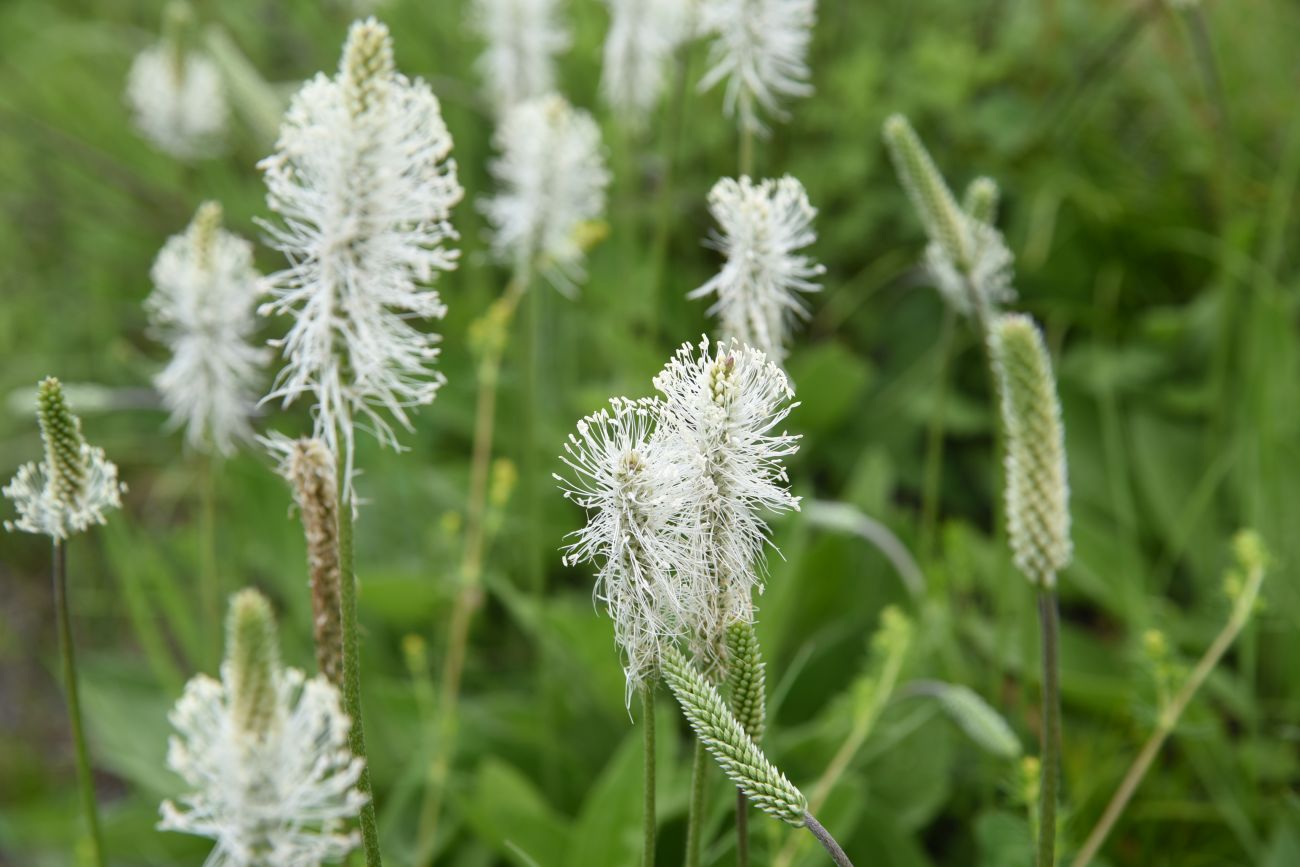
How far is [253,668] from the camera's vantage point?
0.93 metres

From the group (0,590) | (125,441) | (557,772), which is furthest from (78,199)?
(557,772)

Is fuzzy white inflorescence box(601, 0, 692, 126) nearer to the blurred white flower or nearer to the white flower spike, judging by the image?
the blurred white flower

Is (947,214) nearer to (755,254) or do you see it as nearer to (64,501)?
(755,254)

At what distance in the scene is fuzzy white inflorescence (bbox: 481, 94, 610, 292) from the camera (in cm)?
226

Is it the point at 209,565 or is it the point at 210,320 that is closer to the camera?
the point at 210,320

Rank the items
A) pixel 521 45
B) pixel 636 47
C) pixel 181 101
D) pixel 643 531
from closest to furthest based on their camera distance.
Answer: pixel 643 531 < pixel 636 47 < pixel 521 45 < pixel 181 101

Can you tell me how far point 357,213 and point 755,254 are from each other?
0.50 metres

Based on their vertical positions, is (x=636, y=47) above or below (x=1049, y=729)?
above

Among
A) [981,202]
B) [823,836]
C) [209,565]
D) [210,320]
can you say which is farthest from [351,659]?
[981,202]

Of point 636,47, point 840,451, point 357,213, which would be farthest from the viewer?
point 840,451

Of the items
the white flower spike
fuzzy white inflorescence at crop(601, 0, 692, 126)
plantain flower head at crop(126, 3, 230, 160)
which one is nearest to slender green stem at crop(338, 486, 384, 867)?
the white flower spike

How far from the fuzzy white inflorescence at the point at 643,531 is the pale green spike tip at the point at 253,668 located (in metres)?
0.32

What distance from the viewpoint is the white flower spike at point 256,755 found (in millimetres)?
933

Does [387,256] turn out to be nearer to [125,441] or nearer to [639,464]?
[639,464]
